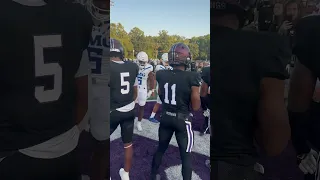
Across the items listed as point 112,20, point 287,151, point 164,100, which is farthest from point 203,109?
point 112,20

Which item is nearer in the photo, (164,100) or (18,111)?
(18,111)

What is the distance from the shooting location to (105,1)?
1.40 meters

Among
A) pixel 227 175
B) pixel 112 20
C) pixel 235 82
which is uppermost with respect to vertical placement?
pixel 112 20

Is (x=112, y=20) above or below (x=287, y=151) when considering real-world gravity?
above

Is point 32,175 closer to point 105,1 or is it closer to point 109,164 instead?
point 109,164

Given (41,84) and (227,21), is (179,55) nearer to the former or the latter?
(227,21)

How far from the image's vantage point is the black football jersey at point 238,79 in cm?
144

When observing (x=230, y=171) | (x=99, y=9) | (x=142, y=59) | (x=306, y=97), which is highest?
(x=99, y=9)

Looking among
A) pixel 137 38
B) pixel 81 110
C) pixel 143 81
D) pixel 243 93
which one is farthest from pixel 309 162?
pixel 81 110

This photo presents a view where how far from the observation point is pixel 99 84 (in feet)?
4.81

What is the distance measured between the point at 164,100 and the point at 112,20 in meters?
0.50

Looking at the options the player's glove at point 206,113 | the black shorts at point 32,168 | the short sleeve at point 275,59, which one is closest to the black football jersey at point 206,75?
the player's glove at point 206,113

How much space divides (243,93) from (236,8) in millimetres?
451

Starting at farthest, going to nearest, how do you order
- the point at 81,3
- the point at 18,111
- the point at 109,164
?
the point at 109,164
the point at 81,3
the point at 18,111
